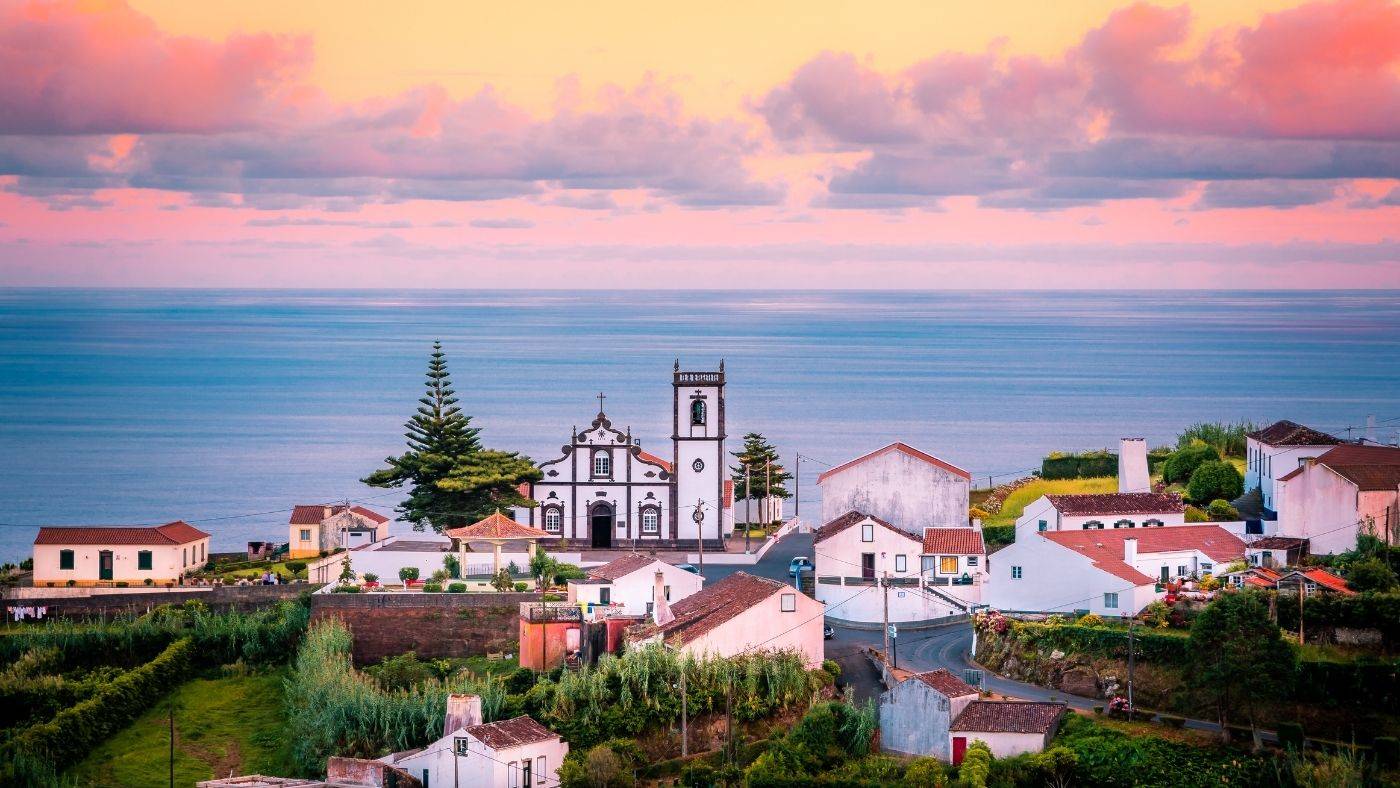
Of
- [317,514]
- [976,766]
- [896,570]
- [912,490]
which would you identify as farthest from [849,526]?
[317,514]

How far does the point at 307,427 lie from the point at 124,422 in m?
15.4

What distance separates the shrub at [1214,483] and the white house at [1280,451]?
2.09 ft

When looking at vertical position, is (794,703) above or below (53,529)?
below

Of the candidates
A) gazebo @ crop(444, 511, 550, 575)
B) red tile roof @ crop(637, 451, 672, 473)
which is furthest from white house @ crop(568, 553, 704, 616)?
red tile roof @ crop(637, 451, 672, 473)

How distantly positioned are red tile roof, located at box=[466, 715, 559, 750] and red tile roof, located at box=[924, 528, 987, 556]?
1191 centimetres

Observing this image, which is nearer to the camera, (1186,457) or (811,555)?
(811,555)

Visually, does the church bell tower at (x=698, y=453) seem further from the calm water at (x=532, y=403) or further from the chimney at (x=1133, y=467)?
the calm water at (x=532, y=403)

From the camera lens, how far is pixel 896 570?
42.0 metres

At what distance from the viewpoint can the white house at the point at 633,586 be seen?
130 ft

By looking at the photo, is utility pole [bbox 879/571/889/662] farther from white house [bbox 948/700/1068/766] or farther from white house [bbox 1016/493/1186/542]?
white house [bbox 948/700/1068/766]

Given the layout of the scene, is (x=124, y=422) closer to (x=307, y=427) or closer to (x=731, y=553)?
(x=307, y=427)

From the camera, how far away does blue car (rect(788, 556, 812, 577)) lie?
43.7 metres

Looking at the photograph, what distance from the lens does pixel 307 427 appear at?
115062 millimetres

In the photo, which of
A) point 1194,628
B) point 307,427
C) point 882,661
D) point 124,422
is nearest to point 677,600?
point 882,661
